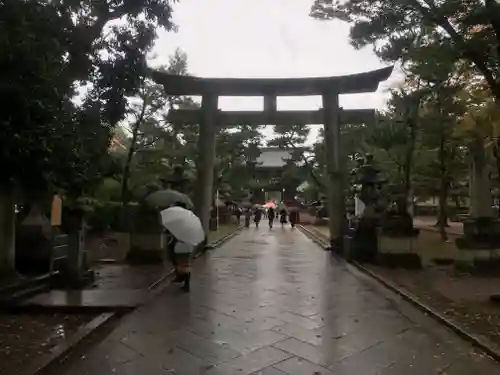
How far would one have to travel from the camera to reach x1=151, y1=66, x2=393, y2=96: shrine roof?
19.7 m

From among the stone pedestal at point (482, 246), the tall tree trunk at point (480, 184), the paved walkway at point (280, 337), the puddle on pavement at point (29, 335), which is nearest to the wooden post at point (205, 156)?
the paved walkway at point (280, 337)

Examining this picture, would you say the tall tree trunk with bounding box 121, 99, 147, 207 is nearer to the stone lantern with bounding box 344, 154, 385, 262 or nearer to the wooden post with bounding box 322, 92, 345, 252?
the wooden post with bounding box 322, 92, 345, 252

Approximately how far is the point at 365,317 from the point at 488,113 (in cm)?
465

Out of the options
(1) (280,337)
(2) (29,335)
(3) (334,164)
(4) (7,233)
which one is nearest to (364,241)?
(3) (334,164)

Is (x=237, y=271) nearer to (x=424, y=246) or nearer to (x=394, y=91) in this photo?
Result: (x=424, y=246)

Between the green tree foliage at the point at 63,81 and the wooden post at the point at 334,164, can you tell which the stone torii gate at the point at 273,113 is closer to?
the wooden post at the point at 334,164

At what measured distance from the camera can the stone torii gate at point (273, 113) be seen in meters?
19.9

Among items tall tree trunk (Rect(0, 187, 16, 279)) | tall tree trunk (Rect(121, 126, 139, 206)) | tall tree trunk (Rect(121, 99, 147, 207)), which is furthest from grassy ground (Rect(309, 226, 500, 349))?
tall tree trunk (Rect(121, 99, 147, 207))

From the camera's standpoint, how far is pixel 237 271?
14.3m

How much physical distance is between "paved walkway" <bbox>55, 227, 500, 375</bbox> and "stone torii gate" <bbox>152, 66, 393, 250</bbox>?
8.96 metres

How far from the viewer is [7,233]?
32.4ft

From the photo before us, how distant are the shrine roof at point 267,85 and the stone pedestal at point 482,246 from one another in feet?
25.2

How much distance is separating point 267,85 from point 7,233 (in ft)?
38.8

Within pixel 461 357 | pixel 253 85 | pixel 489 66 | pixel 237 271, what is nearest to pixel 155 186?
pixel 237 271
